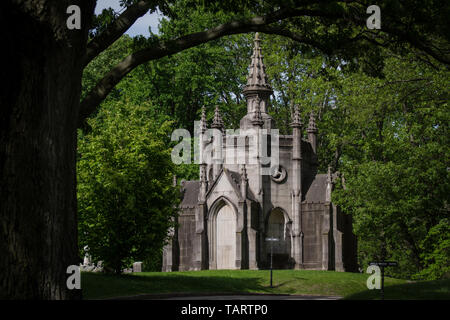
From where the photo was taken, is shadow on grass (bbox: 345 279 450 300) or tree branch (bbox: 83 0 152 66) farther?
shadow on grass (bbox: 345 279 450 300)

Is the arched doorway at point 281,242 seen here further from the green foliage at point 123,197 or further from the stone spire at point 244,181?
the green foliage at point 123,197

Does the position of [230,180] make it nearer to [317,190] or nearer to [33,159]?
[317,190]

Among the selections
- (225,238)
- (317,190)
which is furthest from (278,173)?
(225,238)

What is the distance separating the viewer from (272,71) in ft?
174

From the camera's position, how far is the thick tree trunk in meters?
8.70

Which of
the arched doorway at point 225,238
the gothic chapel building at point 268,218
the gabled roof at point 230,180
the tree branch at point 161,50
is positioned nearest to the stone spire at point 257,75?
the gothic chapel building at point 268,218

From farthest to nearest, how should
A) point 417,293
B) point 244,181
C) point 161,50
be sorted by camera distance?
point 244,181
point 417,293
point 161,50

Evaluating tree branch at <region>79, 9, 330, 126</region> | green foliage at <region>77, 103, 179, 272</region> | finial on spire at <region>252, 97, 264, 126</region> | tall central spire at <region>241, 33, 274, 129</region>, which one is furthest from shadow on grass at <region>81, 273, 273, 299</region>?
tall central spire at <region>241, 33, 274, 129</region>

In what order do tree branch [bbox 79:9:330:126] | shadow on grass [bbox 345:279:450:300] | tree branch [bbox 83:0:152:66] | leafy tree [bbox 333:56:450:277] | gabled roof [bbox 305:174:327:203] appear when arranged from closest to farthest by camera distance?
tree branch [bbox 79:9:330:126] < tree branch [bbox 83:0:152:66] < shadow on grass [bbox 345:279:450:300] < leafy tree [bbox 333:56:450:277] < gabled roof [bbox 305:174:327:203]

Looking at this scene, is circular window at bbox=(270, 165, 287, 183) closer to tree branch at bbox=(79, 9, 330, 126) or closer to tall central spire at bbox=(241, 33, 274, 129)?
tall central spire at bbox=(241, 33, 274, 129)

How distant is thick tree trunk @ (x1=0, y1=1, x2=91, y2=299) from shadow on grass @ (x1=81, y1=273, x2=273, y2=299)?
12278mm

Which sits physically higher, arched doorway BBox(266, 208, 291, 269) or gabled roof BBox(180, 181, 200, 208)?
gabled roof BBox(180, 181, 200, 208)

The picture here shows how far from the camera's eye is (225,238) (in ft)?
129

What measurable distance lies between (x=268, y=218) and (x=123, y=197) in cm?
1459
